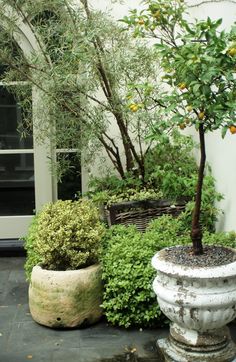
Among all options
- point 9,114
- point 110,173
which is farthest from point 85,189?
point 9,114

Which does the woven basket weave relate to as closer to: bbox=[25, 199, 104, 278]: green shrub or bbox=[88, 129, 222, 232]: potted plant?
bbox=[88, 129, 222, 232]: potted plant

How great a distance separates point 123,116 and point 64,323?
208 centimetres

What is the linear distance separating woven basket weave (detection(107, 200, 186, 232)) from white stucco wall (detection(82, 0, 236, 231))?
1.47ft

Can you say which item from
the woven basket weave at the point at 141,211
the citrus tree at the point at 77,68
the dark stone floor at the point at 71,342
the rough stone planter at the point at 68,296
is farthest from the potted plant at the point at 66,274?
the citrus tree at the point at 77,68

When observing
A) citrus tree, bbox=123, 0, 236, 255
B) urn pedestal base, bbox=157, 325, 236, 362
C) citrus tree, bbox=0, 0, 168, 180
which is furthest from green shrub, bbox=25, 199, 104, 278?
citrus tree, bbox=123, 0, 236, 255

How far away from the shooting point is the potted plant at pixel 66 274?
4.45 metres

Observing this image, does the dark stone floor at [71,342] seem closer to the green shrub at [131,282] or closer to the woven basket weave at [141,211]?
the green shrub at [131,282]

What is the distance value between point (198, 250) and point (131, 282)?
0.73 m

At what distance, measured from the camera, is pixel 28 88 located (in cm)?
566

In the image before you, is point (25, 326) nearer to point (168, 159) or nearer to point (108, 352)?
point (108, 352)

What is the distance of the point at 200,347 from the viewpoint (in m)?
3.74

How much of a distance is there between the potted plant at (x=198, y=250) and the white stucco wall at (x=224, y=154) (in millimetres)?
956

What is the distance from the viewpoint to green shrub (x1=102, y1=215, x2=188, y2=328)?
14.3ft

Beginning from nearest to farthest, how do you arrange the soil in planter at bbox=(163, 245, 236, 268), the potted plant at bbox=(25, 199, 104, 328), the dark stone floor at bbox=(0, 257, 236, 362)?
1. the soil in planter at bbox=(163, 245, 236, 268)
2. the dark stone floor at bbox=(0, 257, 236, 362)
3. the potted plant at bbox=(25, 199, 104, 328)
